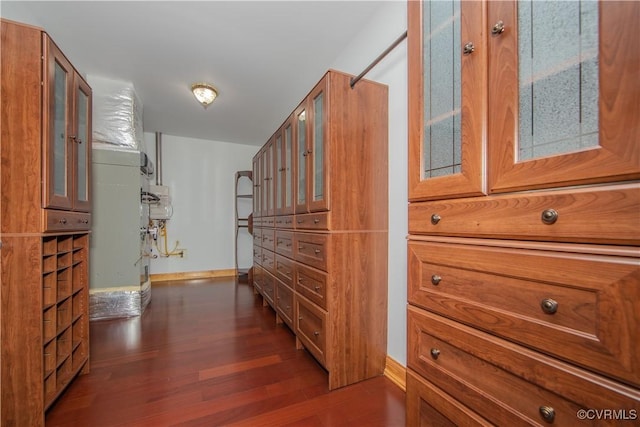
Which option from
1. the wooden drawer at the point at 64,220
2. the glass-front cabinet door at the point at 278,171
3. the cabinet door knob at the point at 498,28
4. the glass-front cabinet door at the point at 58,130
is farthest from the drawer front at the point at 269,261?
the cabinet door knob at the point at 498,28

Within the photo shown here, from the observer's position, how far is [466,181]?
30.2 inches

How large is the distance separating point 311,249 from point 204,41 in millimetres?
1902

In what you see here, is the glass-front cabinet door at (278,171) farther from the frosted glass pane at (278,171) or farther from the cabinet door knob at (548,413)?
the cabinet door knob at (548,413)

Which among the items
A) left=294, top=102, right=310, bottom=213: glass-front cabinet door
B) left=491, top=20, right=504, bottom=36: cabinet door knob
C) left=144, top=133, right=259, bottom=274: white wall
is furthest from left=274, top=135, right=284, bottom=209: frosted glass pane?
left=144, top=133, right=259, bottom=274: white wall

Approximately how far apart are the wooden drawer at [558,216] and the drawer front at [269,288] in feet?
6.48

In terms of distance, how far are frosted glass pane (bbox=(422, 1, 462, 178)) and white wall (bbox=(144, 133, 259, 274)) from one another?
4.39 m

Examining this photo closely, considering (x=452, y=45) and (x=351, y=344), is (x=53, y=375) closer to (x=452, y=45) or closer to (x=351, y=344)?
(x=351, y=344)

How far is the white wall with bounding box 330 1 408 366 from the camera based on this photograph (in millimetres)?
1569

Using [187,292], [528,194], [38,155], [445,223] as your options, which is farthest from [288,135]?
[187,292]

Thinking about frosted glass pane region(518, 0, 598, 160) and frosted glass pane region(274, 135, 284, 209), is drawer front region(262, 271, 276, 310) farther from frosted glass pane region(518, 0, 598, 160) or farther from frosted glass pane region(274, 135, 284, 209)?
frosted glass pane region(518, 0, 598, 160)

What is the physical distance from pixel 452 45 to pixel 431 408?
47.4 inches

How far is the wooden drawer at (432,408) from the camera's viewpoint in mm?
747

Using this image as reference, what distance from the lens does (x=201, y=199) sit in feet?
15.1

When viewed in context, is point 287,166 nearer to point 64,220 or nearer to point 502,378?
point 64,220
